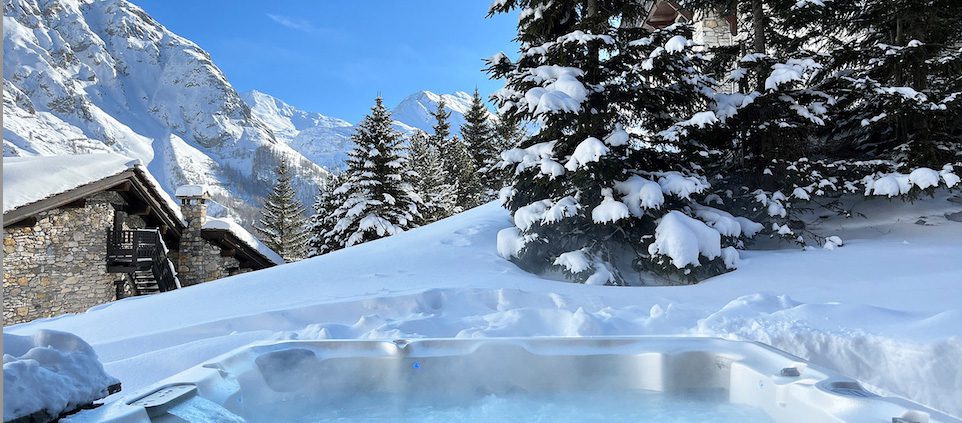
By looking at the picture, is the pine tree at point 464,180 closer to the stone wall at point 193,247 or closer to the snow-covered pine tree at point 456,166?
the snow-covered pine tree at point 456,166

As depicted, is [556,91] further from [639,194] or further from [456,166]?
[456,166]

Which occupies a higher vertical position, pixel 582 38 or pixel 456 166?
pixel 456 166

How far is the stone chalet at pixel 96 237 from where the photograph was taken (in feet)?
29.1

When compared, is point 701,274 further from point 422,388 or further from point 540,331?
point 422,388

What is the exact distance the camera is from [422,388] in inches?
125

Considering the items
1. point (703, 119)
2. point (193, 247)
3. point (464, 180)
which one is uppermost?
point (464, 180)

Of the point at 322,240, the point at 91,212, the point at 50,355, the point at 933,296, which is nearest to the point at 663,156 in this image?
the point at 933,296

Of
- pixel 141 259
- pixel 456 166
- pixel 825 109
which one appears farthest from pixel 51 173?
pixel 456 166

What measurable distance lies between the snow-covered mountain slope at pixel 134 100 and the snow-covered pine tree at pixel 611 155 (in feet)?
213

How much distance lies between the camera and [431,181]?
21.4m

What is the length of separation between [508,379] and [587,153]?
3.01 meters

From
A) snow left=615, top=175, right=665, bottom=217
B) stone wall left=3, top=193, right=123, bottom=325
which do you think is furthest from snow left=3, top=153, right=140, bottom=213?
snow left=615, top=175, right=665, bottom=217

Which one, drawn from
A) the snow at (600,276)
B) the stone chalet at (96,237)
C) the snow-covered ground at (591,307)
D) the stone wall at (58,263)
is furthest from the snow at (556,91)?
the stone wall at (58,263)

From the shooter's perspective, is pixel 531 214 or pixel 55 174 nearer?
pixel 531 214
